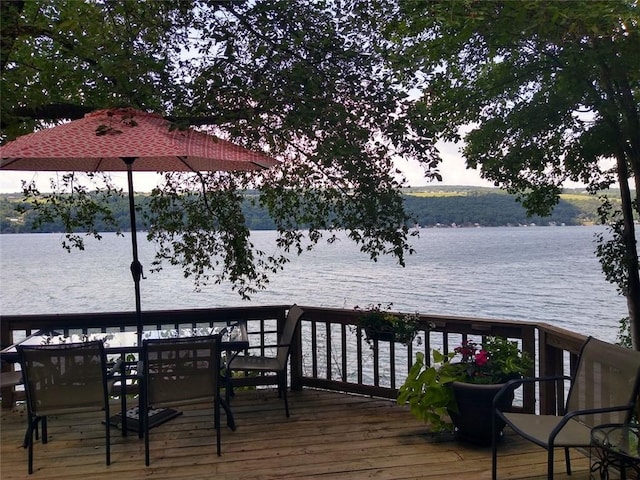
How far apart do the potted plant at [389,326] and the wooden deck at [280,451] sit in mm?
606

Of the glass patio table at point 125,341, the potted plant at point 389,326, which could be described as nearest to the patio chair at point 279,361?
the glass patio table at point 125,341

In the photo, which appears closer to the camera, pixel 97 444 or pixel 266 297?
pixel 97 444

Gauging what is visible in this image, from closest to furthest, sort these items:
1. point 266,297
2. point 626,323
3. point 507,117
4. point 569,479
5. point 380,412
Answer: point 569,479 < point 380,412 < point 507,117 < point 626,323 < point 266,297

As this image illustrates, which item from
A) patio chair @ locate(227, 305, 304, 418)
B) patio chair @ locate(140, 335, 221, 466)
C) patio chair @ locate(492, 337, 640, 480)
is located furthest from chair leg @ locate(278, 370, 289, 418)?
patio chair @ locate(492, 337, 640, 480)

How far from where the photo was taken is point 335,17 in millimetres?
3682

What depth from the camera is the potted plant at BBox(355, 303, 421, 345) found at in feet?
13.7

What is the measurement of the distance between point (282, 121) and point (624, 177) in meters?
5.72

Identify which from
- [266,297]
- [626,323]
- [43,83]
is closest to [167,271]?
[266,297]

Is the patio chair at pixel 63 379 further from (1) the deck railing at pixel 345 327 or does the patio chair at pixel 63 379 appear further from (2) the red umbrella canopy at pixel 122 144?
(1) the deck railing at pixel 345 327

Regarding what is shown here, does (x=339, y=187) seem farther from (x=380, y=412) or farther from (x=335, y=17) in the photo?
(x=380, y=412)

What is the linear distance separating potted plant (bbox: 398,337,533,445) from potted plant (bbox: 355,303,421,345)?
18.4 inches

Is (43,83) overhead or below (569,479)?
overhead

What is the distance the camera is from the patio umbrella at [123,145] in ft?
8.87

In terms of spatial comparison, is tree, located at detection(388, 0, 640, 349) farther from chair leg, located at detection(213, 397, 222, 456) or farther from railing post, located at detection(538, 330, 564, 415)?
chair leg, located at detection(213, 397, 222, 456)
